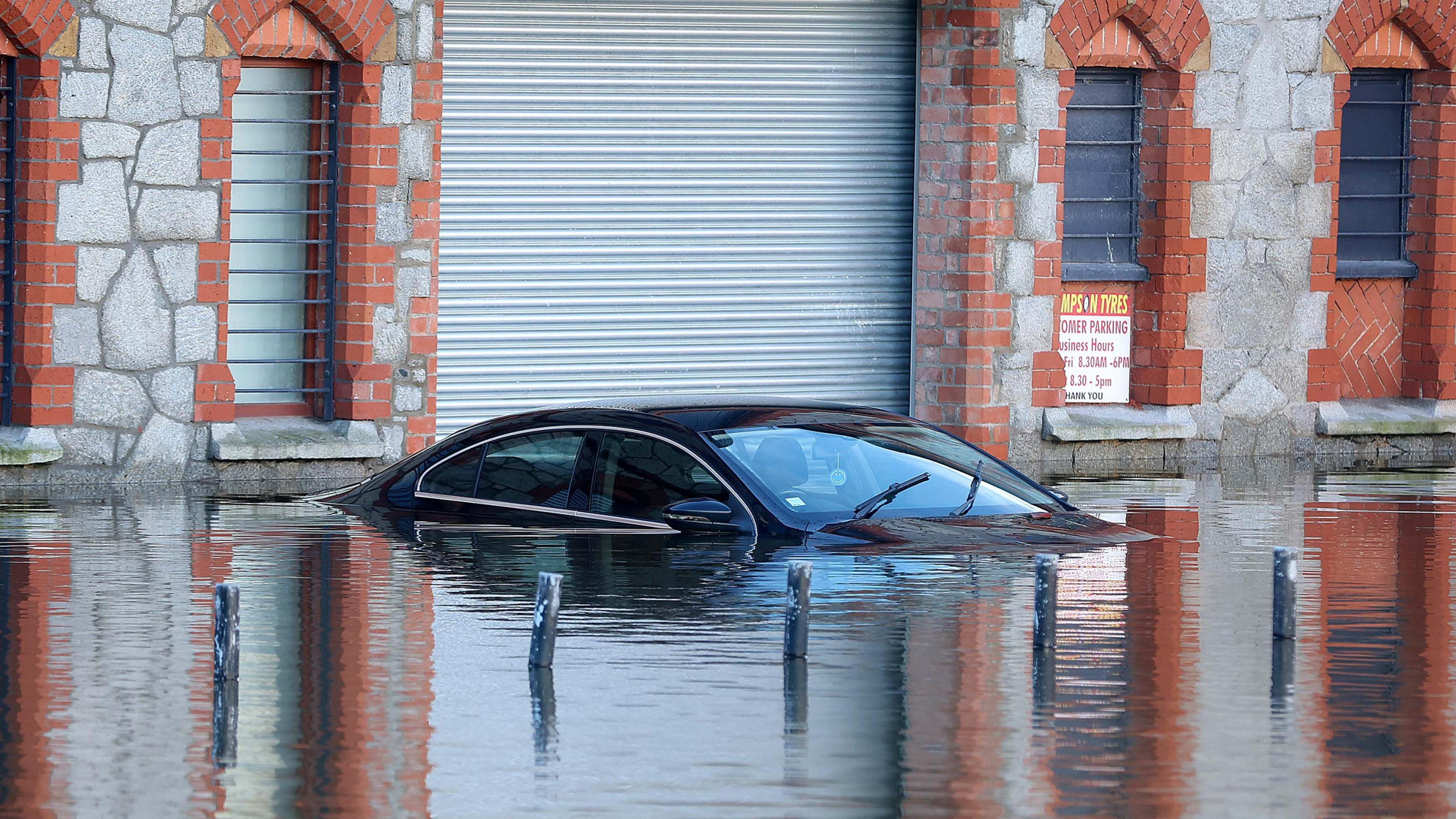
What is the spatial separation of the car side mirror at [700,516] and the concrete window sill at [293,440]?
5644 millimetres

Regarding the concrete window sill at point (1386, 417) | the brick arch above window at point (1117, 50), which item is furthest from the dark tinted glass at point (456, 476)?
the concrete window sill at point (1386, 417)

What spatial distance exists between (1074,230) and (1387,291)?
3.16 metres

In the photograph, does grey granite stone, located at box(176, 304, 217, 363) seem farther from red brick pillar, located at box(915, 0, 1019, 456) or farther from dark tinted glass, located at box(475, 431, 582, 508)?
red brick pillar, located at box(915, 0, 1019, 456)

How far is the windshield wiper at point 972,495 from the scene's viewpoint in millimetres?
12859

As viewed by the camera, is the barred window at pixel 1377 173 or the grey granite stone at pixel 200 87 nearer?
the grey granite stone at pixel 200 87

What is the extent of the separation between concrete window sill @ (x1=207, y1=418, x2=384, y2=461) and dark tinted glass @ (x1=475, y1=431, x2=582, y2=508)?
14.2 feet

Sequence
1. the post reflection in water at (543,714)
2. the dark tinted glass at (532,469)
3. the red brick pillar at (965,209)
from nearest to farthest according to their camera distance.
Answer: the post reflection in water at (543,714)
the dark tinted glass at (532,469)
the red brick pillar at (965,209)

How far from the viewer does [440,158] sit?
18422mm

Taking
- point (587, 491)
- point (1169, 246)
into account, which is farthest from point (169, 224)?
point (1169, 246)

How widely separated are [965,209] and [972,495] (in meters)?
7.27

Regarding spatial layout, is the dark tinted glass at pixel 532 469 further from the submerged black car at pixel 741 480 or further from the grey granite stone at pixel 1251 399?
the grey granite stone at pixel 1251 399

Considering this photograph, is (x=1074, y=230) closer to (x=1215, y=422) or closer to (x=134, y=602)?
(x=1215, y=422)

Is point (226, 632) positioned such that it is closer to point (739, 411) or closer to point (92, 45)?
point (739, 411)

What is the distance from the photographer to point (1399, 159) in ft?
72.9
